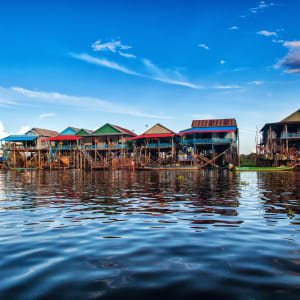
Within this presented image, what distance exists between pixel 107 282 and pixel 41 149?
53828mm

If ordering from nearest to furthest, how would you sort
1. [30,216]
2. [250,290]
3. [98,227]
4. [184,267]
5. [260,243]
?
1. [250,290]
2. [184,267]
3. [260,243]
4. [98,227]
5. [30,216]

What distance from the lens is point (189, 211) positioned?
8242mm

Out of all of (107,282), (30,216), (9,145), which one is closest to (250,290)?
(107,282)

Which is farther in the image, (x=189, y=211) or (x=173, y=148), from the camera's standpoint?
(x=173, y=148)

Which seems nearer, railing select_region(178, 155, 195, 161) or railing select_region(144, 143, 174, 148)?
railing select_region(178, 155, 195, 161)

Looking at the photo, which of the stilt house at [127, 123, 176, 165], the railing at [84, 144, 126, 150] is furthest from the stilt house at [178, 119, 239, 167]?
the railing at [84, 144, 126, 150]

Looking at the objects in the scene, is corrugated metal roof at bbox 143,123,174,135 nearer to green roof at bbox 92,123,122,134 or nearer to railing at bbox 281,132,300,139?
green roof at bbox 92,123,122,134

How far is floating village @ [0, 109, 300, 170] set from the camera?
42.8 metres

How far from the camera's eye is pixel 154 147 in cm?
4628

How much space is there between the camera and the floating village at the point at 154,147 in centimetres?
4278

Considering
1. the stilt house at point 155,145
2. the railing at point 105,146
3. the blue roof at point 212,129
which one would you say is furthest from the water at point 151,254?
the railing at point 105,146

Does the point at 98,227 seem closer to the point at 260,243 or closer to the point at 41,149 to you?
the point at 260,243

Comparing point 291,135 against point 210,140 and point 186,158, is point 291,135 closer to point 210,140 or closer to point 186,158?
point 210,140

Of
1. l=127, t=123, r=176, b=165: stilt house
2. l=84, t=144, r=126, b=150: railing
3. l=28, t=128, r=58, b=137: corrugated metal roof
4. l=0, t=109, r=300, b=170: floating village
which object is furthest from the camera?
l=28, t=128, r=58, b=137: corrugated metal roof
